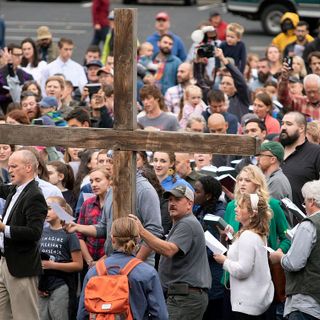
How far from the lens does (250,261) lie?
9.91 metres

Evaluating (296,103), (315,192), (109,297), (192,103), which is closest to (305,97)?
(296,103)

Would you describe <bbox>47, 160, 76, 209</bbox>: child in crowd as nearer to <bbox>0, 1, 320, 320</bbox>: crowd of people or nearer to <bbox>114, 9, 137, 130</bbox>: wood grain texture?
<bbox>0, 1, 320, 320</bbox>: crowd of people

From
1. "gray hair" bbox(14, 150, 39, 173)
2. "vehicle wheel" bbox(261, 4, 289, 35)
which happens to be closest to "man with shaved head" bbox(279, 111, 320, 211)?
"gray hair" bbox(14, 150, 39, 173)

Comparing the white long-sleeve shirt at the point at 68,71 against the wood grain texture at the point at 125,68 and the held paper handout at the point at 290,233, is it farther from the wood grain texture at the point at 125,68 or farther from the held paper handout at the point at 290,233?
Answer: the wood grain texture at the point at 125,68

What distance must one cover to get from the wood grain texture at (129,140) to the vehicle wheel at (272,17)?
60.8 feet

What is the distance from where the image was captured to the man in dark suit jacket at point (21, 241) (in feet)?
33.2

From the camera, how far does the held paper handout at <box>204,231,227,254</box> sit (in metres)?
10.0

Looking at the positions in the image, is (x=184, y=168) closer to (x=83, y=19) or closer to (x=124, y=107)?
(x=124, y=107)

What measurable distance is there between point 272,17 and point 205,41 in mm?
12082

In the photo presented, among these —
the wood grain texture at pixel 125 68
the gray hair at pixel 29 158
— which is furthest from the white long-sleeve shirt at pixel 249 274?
the gray hair at pixel 29 158

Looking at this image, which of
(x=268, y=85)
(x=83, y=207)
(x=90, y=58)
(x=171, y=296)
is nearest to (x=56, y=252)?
(x=83, y=207)

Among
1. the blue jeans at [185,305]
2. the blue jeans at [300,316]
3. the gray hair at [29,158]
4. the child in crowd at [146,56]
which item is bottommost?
the blue jeans at [185,305]

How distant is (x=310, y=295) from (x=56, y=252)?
2.45m

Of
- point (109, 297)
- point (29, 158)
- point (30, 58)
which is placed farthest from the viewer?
point (30, 58)
